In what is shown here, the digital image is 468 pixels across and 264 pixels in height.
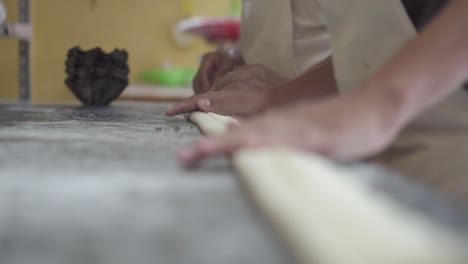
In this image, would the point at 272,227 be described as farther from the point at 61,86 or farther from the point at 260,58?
the point at 61,86

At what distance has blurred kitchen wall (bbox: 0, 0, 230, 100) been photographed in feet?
8.13

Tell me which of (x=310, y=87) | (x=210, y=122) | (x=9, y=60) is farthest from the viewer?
(x=9, y=60)

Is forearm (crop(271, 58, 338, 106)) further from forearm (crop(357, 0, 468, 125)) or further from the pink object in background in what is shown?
the pink object in background

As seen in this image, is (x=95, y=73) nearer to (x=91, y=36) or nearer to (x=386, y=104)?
(x=91, y=36)

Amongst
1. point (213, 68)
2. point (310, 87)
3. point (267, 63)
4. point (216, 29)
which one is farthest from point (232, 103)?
point (216, 29)

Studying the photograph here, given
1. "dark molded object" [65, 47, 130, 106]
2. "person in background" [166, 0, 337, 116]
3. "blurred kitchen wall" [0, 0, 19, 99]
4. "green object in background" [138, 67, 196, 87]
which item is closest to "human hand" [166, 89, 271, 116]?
"person in background" [166, 0, 337, 116]

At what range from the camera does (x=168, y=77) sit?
2715 mm

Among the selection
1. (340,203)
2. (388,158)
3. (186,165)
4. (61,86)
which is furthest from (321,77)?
(61,86)

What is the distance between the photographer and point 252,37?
5.03 feet

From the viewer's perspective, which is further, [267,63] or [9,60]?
[9,60]

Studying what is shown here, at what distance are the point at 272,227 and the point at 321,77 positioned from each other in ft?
2.04

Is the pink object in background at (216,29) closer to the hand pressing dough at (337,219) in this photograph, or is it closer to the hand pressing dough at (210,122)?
the hand pressing dough at (210,122)

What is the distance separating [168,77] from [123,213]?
7.78 ft

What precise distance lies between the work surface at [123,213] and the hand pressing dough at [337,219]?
0.06ft
